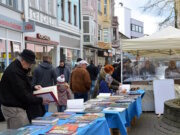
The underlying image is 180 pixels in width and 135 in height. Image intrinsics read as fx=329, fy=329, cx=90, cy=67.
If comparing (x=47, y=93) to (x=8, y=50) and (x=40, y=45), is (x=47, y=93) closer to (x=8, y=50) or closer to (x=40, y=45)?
(x=8, y=50)

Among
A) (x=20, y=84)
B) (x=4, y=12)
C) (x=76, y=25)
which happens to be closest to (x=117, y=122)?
(x=20, y=84)

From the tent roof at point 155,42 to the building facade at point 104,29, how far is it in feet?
90.8

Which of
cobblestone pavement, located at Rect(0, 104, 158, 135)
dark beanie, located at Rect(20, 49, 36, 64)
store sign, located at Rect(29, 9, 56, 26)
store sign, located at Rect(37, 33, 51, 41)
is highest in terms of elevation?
store sign, located at Rect(29, 9, 56, 26)

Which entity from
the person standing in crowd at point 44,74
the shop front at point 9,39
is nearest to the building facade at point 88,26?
the shop front at point 9,39

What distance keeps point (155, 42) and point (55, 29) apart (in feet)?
36.1

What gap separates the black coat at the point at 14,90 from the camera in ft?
12.8

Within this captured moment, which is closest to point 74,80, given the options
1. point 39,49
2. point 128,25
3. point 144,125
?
point 144,125

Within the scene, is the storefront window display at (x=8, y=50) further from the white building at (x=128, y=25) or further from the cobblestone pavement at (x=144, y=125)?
the white building at (x=128, y=25)

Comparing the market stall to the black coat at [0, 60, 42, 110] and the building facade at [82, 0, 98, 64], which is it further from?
the building facade at [82, 0, 98, 64]

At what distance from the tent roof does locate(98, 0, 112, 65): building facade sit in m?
27.7

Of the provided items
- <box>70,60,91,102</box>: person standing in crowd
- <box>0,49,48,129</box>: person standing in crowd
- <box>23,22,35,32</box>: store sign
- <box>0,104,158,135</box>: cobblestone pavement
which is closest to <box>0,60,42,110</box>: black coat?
<box>0,49,48,129</box>: person standing in crowd

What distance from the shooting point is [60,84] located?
7559mm

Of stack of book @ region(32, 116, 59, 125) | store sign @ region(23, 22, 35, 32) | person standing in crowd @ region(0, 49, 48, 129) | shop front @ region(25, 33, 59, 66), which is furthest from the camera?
shop front @ region(25, 33, 59, 66)

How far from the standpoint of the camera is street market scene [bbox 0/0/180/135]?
403 centimetres
